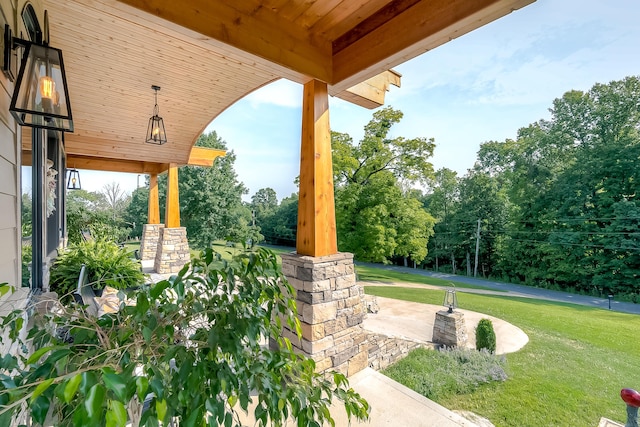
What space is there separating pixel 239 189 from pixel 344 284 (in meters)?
14.8

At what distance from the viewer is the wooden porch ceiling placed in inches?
63.9

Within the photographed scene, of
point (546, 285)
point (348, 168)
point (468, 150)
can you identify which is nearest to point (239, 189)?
point (348, 168)

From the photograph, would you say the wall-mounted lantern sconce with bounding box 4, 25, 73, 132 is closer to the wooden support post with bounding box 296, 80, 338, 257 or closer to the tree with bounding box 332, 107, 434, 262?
the wooden support post with bounding box 296, 80, 338, 257

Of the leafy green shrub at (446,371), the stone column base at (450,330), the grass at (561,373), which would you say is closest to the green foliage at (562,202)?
the grass at (561,373)

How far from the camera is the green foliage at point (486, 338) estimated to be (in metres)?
4.84

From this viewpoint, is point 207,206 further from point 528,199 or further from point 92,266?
point 528,199

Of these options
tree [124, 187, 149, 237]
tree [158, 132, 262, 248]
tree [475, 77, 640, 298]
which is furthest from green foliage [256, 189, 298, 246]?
tree [475, 77, 640, 298]

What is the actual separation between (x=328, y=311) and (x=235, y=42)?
1.99m

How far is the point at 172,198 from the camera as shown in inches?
251

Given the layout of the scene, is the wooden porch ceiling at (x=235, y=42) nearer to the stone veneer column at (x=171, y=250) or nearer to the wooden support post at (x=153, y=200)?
the stone veneer column at (x=171, y=250)

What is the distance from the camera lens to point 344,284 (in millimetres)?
2283

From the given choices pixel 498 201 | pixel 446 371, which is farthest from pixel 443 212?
pixel 446 371

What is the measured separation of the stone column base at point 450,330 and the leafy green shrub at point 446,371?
1.54ft

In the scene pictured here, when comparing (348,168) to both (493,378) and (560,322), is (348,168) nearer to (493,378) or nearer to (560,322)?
(560,322)
